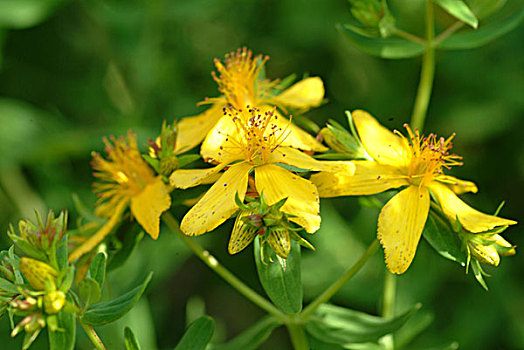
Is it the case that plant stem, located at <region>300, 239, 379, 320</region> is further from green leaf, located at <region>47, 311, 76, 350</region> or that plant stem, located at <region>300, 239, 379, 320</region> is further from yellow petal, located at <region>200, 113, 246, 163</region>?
green leaf, located at <region>47, 311, 76, 350</region>

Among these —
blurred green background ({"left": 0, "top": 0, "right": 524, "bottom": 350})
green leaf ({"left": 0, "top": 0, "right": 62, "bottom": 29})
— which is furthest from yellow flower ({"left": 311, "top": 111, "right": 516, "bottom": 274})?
green leaf ({"left": 0, "top": 0, "right": 62, "bottom": 29})

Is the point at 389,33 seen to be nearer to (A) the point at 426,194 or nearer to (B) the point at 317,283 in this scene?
(A) the point at 426,194

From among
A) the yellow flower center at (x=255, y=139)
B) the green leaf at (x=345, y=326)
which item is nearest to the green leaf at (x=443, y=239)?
the green leaf at (x=345, y=326)

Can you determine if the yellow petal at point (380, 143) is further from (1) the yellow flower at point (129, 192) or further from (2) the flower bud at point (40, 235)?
(2) the flower bud at point (40, 235)

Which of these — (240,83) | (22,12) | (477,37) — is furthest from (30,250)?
(22,12)

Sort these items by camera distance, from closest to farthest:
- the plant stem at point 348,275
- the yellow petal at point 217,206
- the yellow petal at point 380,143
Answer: the yellow petal at point 217,206 → the plant stem at point 348,275 → the yellow petal at point 380,143
